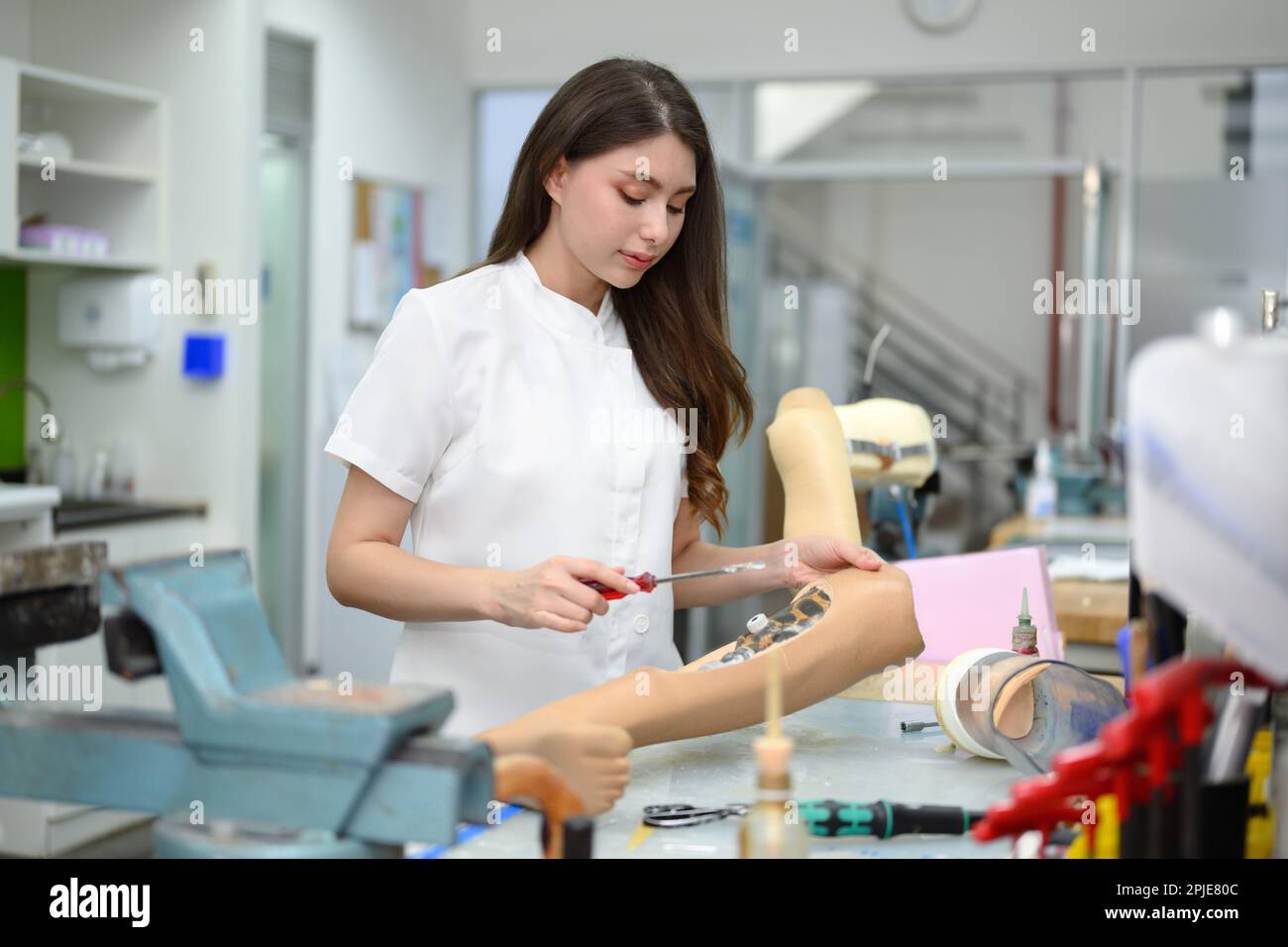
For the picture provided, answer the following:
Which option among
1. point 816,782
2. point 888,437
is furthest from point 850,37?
point 816,782

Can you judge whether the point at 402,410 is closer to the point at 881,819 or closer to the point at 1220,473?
the point at 881,819

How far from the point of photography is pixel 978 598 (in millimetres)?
1920

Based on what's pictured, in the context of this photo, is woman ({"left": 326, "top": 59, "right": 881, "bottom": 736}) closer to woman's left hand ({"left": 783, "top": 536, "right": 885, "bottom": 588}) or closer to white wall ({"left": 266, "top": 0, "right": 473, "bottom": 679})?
woman's left hand ({"left": 783, "top": 536, "right": 885, "bottom": 588})

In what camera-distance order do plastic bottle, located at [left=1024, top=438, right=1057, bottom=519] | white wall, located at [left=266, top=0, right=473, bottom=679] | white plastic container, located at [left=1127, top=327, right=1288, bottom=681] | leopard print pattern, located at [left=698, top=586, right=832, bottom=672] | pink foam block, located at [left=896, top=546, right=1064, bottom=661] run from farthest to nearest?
white wall, located at [left=266, top=0, right=473, bottom=679]
plastic bottle, located at [left=1024, top=438, right=1057, bottom=519]
pink foam block, located at [left=896, top=546, right=1064, bottom=661]
leopard print pattern, located at [left=698, top=586, right=832, bottom=672]
white plastic container, located at [left=1127, top=327, right=1288, bottom=681]

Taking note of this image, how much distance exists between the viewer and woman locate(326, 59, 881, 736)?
1.57 meters

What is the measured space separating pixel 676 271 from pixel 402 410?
439mm

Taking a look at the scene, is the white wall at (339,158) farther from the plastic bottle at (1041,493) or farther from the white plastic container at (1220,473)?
the white plastic container at (1220,473)

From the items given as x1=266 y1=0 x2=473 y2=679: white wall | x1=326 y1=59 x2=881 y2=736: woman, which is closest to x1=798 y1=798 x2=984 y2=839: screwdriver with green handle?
x1=326 y1=59 x2=881 y2=736: woman

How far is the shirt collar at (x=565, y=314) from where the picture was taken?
5.63 ft

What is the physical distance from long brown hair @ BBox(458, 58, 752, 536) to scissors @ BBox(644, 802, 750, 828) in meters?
0.61

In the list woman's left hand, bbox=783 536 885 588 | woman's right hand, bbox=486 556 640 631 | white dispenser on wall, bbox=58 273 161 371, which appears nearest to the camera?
woman's right hand, bbox=486 556 640 631

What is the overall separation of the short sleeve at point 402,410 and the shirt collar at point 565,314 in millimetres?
164

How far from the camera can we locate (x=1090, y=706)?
1381 millimetres

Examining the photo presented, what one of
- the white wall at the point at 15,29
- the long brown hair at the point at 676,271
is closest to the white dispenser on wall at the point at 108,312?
the white wall at the point at 15,29
